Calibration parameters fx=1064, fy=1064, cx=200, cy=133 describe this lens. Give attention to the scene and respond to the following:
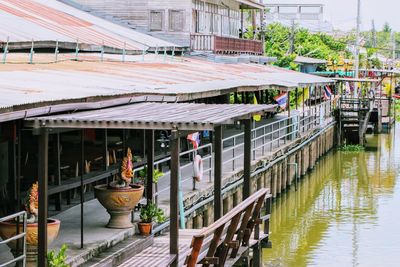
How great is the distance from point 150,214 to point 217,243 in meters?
3.01

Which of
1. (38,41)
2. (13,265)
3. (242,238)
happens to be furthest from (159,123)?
(38,41)

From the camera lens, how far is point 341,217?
102 ft

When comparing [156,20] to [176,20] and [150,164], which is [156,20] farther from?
[150,164]

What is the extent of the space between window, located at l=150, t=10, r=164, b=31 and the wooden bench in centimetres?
2595

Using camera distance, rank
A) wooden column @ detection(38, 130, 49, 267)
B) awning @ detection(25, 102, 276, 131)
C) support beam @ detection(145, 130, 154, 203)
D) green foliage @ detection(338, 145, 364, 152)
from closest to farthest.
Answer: wooden column @ detection(38, 130, 49, 267) < awning @ detection(25, 102, 276, 131) < support beam @ detection(145, 130, 154, 203) < green foliage @ detection(338, 145, 364, 152)

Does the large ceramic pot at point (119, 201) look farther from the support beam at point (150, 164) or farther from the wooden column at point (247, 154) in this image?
the wooden column at point (247, 154)

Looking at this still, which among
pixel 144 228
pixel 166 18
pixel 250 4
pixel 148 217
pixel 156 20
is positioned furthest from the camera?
pixel 250 4

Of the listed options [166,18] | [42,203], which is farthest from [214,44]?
[42,203]

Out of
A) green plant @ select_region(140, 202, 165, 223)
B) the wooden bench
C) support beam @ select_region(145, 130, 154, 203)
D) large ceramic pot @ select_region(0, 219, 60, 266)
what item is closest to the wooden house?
support beam @ select_region(145, 130, 154, 203)

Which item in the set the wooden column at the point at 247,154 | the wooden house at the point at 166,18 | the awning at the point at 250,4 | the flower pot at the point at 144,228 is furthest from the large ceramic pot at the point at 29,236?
the awning at the point at 250,4

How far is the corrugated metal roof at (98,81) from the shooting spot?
14.1m

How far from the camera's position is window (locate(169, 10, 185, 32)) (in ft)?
140

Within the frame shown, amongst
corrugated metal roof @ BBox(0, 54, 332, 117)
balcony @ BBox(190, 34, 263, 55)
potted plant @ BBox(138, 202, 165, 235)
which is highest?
balcony @ BBox(190, 34, 263, 55)

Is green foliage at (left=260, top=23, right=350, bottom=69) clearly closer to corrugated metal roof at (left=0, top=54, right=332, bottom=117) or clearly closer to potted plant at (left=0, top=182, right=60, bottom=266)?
corrugated metal roof at (left=0, top=54, right=332, bottom=117)
